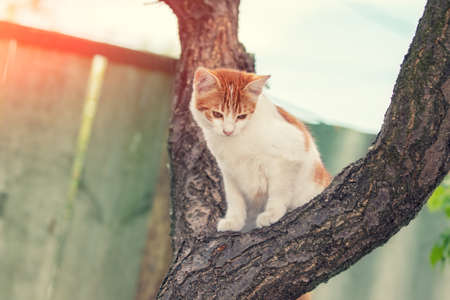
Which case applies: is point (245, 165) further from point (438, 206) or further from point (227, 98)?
point (438, 206)

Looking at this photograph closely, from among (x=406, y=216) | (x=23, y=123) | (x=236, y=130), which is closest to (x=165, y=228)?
(x=23, y=123)

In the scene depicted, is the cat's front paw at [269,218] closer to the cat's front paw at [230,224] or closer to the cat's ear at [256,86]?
the cat's front paw at [230,224]

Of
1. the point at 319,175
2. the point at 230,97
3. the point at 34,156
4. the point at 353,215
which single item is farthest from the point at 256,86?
the point at 34,156

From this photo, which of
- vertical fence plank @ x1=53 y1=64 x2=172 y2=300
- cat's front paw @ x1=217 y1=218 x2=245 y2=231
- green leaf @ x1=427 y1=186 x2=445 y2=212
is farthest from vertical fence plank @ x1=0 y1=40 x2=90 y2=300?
green leaf @ x1=427 y1=186 x2=445 y2=212

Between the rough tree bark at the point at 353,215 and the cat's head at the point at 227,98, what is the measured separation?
35 cm

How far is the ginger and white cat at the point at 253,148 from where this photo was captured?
191 centimetres

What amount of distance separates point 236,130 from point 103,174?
1.26 m

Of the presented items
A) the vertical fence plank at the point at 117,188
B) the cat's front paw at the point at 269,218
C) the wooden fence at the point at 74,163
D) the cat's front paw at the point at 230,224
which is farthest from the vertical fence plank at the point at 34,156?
the cat's front paw at the point at 269,218

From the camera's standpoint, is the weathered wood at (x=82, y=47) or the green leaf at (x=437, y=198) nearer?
the green leaf at (x=437, y=198)

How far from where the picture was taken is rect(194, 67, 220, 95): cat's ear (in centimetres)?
196

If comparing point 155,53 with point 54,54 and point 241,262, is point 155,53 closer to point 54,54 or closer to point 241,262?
point 54,54

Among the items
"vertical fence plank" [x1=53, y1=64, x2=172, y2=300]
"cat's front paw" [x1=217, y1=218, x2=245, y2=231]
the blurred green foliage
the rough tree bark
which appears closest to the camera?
the rough tree bark

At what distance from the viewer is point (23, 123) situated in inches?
116

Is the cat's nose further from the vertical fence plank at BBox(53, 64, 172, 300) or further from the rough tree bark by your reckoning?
the vertical fence plank at BBox(53, 64, 172, 300)
